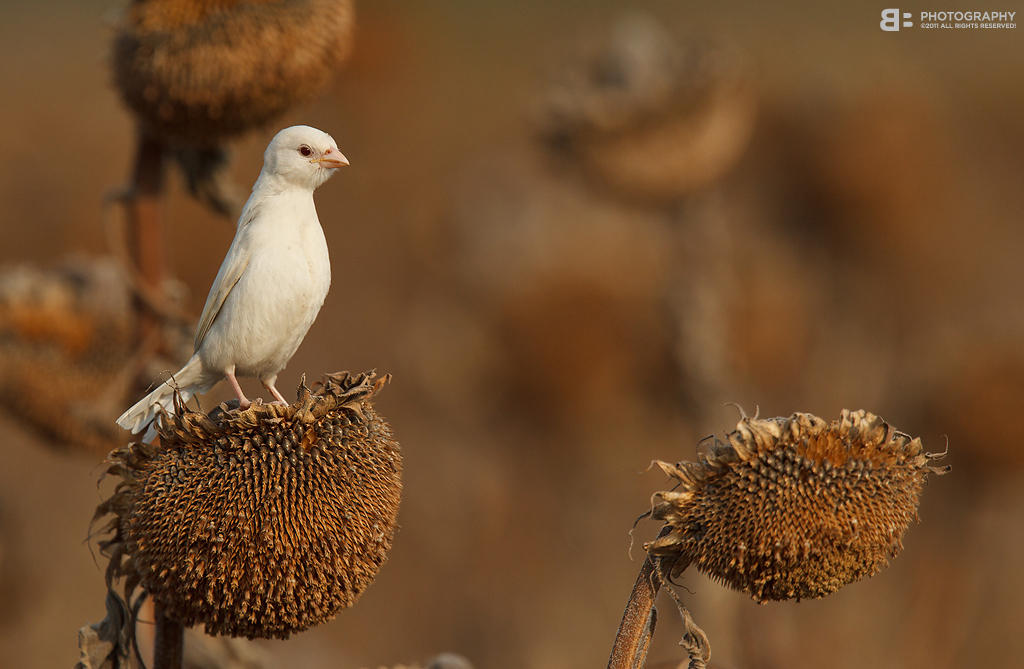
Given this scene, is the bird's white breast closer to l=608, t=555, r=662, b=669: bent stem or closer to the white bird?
the white bird

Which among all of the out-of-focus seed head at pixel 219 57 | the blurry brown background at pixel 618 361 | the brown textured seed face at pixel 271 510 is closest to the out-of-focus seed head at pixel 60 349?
the blurry brown background at pixel 618 361

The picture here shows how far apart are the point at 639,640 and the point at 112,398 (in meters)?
3.38

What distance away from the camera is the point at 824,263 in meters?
11.6

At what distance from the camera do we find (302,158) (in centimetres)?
346

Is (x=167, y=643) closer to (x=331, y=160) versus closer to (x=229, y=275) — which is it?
(x=229, y=275)

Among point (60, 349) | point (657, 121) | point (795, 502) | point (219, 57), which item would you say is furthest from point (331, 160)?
point (657, 121)

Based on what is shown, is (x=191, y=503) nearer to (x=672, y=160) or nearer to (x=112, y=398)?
(x=112, y=398)

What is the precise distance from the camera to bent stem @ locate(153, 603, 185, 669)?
3.54m

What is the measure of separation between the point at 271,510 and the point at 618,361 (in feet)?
25.9

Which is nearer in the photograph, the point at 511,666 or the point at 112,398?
the point at 112,398

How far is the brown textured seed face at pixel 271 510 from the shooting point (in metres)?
3.03

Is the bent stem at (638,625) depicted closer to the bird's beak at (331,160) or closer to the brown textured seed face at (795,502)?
the brown textured seed face at (795,502)

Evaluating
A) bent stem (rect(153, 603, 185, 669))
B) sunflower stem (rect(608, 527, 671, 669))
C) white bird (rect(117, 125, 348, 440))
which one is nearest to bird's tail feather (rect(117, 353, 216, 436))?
white bird (rect(117, 125, 348, 440))

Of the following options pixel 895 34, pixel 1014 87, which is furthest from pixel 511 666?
pixel 895 34
